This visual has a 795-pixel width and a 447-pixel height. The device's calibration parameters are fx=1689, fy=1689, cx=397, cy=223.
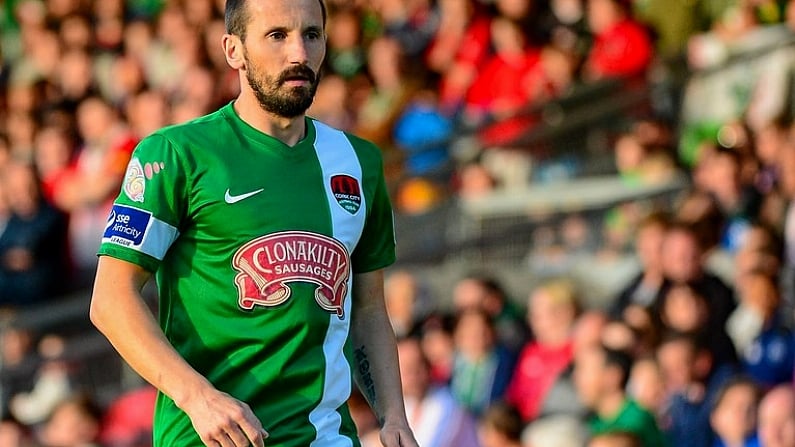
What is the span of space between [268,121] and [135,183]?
42cm

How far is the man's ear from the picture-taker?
455 centimetres

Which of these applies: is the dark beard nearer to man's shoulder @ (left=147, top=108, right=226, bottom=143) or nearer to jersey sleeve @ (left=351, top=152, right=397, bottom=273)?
man's shoulder @ (left=147, top=108, right=226, bottom=143)

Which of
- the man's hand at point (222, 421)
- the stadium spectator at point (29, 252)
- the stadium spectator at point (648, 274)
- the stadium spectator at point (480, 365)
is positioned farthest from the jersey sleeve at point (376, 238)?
the stadium spectator at point (29, 252)

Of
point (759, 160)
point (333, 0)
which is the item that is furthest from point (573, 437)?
point (333, 0)

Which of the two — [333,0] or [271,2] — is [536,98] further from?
[271,2]

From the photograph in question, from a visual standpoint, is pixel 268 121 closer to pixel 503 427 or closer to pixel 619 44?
pixel 503 427

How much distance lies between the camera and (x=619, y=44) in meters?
11.8

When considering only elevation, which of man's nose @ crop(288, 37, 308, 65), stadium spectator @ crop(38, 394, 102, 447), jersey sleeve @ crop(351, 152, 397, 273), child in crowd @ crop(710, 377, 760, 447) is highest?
man's nose @ crop(288, 37, 308, 65)

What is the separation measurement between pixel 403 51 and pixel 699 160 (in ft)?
11.8

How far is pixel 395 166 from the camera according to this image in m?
12.3

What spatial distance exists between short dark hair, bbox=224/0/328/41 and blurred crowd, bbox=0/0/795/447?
13.6 ft

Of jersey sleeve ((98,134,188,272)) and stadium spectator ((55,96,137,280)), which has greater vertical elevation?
jersey sleeve ((98,134,188,272))

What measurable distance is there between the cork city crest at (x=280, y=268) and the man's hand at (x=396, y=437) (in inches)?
15.2

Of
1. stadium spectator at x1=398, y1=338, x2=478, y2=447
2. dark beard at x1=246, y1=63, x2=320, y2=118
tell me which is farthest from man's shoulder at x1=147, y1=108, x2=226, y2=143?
stadium spectator at x1=398, y1=338, x2=478, y2=447
